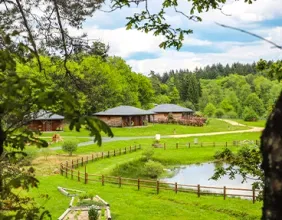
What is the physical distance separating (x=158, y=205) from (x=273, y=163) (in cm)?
1705

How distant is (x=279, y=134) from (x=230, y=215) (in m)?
16.3

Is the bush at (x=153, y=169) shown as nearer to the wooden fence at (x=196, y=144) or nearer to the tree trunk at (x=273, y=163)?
the wooden fence at (x=196, y=144)

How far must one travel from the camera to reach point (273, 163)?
2197 millimetres

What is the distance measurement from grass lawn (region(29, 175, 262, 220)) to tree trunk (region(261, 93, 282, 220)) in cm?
1474

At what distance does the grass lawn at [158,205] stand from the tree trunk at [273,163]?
1474 cm

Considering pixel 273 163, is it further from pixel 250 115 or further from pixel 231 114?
pixel 231 114

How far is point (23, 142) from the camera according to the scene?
11.5 feet

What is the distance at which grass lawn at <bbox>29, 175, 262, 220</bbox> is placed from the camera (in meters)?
17.0

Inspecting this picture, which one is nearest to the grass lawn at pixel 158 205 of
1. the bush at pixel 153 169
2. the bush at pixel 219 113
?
the bush at pixel 153 169

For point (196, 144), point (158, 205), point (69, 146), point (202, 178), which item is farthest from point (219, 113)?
point (158, 205)

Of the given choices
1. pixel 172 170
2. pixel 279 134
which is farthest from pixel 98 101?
pixel 172 170

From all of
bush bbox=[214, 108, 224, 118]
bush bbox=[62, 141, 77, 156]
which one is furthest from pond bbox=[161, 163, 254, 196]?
bush bbox=[214, 108, 224, 118]

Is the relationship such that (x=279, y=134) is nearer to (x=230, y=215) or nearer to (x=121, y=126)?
(x=230, y=215)

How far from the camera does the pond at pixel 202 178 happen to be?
84.4 ft
